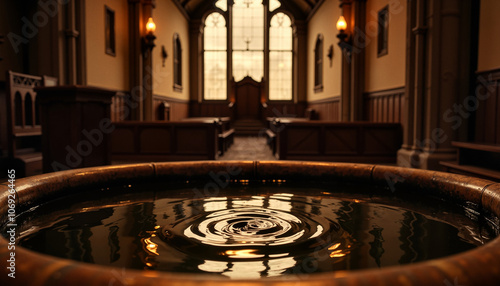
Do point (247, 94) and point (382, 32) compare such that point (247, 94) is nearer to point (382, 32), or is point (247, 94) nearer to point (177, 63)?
point (177, 63)

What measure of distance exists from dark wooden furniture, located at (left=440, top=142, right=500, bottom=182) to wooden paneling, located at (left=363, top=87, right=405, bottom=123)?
2.17m

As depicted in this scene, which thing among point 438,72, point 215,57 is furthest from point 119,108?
point 215,57

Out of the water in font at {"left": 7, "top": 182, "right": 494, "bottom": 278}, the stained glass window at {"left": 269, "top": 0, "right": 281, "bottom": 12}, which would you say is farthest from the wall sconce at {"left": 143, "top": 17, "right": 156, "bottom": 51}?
the water in font at {"left": 7, "top": 182, "right": 494, "bottom": 278}

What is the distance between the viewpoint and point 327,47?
A: 12.6 m

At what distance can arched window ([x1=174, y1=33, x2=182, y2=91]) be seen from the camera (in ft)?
45.8

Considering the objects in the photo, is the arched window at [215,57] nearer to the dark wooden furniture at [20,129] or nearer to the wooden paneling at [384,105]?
the wooden paneling at [384,105]

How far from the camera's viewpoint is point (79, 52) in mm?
7016

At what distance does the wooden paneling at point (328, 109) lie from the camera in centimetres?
1128

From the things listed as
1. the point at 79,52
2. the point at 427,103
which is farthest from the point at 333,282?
the point at 79,52

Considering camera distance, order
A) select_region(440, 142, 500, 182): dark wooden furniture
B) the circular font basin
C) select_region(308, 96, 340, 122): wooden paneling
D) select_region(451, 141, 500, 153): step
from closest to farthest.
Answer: the circular font basin
select_region(451, 141, 500, 153): step
select_region(440, 142, 500, 182): dark wooden furniture
select_region(308, 96, 340, 122): wooden paneling

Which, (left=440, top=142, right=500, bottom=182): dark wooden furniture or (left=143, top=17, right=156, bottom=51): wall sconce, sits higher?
(left=143, top=17, right=156, bottom=51): wall sconce

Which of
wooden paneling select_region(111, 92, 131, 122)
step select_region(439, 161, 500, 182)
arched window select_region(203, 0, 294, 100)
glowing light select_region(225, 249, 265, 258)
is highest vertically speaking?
arched window select_region(203, 0, 294, 100)

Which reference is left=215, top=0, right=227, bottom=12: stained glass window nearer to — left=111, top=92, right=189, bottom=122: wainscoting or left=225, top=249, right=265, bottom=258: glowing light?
left=111, top=92, right=189, bottom=122: wainscoting

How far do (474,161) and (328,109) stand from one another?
24.2 feet
